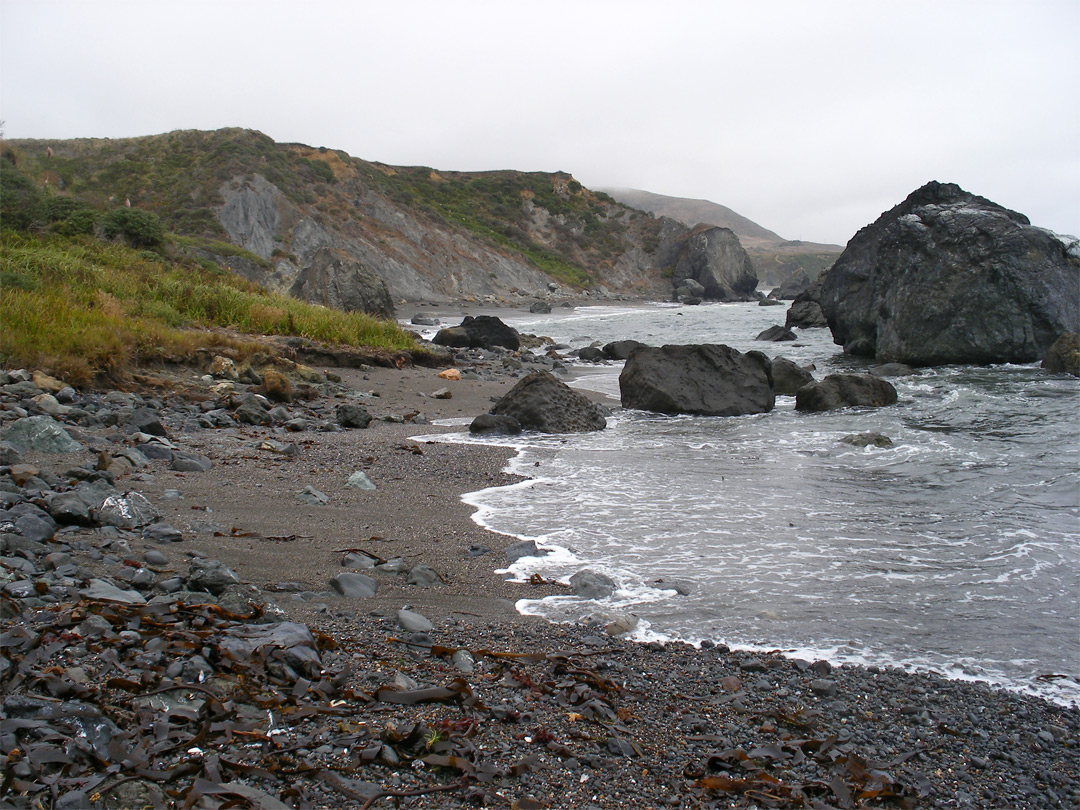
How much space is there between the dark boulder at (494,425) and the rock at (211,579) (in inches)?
248

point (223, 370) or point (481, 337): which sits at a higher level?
point (481, 337)

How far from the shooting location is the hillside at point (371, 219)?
48.7 m

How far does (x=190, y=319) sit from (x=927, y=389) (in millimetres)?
14784

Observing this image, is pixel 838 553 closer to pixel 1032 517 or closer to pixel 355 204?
pixel 1032 517

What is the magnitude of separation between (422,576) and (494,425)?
5.60 metres

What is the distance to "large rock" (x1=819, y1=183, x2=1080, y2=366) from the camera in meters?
20.0

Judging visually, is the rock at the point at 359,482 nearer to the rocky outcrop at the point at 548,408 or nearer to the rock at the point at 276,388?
the rocky outcrop at the point at 548,408

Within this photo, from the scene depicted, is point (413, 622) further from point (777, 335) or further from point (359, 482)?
point (777, 335)

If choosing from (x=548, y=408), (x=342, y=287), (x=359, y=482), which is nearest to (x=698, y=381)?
(x=548, y=408)

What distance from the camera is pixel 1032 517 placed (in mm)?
6703

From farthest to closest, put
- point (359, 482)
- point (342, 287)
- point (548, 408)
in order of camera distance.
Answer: point (342, 287), point (548, 408), point (359, 482)

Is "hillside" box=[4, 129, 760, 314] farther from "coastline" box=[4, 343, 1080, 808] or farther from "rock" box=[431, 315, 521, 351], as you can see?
"coastline" box=[4, 343, 1080, 808]

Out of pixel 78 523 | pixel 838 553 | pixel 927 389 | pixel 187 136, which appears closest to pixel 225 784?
pixel 78 523

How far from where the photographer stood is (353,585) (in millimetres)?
4133
